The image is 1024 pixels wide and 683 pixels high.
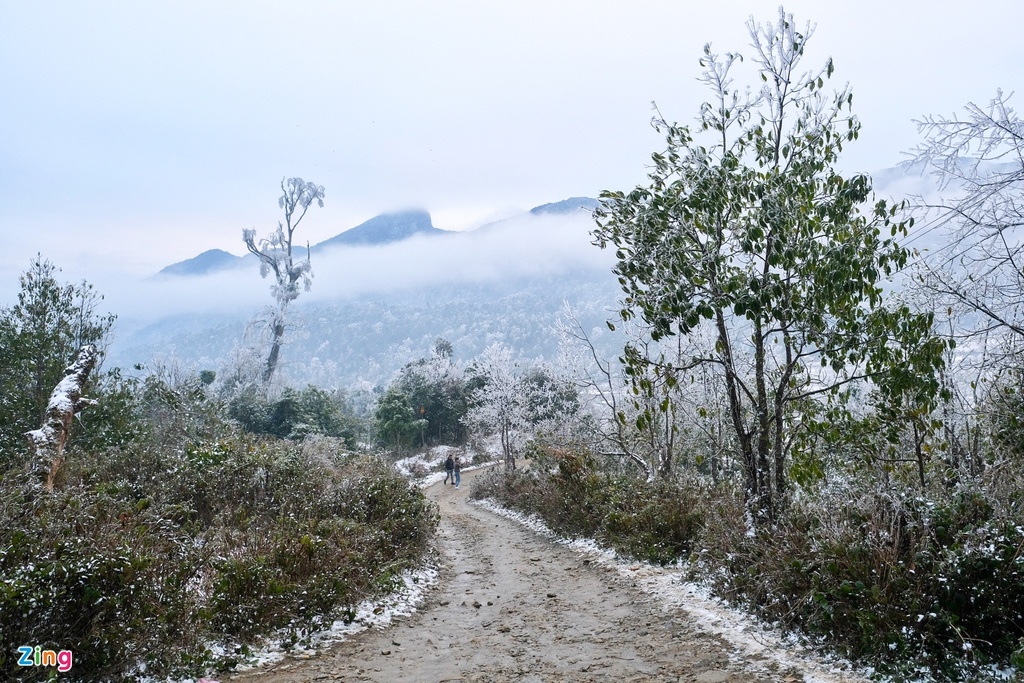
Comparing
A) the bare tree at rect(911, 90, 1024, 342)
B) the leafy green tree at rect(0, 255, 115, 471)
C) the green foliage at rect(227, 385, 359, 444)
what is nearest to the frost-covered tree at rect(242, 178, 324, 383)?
the green foliage at rect(227, 385, 359, 444)

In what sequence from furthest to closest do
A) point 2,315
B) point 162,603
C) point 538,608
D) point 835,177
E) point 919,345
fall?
point 2,315 < point 538,608 < point 835,177 < point 919,345 < point 162,603

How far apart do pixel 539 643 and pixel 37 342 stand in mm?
16699

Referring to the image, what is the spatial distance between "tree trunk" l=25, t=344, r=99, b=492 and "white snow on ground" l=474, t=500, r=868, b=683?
7313 mm

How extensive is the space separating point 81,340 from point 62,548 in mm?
16191

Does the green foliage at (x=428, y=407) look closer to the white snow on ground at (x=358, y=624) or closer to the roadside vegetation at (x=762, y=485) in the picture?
the roadside vegetation at (x=762, y=485)

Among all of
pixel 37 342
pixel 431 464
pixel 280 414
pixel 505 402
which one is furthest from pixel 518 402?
pixel 37 342

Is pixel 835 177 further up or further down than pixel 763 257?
further up

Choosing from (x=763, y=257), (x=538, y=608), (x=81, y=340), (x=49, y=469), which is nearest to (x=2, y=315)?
(x=81, y=340)

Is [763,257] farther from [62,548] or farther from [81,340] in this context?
[81,340]

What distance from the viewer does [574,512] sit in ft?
41.8

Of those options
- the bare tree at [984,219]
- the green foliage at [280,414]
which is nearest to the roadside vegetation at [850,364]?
the bare tree at [984,219]

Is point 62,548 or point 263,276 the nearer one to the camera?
point 62,548

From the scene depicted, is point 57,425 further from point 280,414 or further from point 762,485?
point 280,414

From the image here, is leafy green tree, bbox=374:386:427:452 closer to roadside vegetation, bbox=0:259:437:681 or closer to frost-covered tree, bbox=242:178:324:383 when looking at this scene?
frost-covered tree, bbox=242:178:324:383
